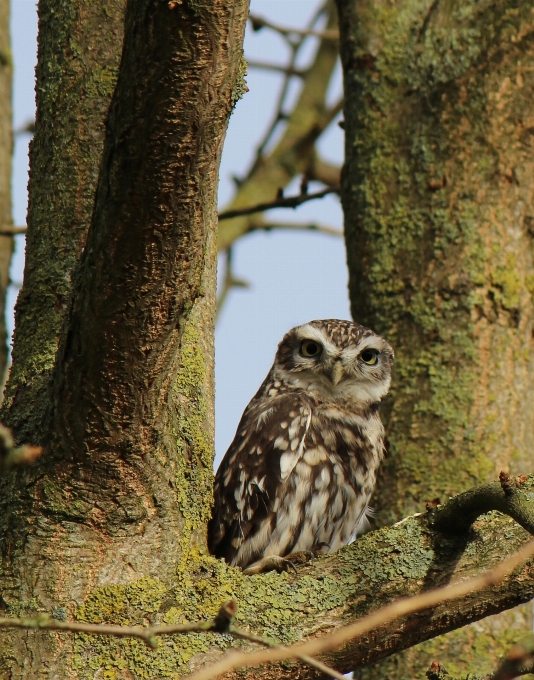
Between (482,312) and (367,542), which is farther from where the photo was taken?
(482,312)

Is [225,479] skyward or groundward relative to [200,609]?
skyward

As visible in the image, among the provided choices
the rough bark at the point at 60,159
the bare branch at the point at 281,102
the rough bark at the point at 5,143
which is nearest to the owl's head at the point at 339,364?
the rough bark at the point at 5,143

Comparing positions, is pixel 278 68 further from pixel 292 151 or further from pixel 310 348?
pixel 310 348

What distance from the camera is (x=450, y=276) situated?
4.23 metres

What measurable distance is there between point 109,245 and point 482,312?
234 centimetres

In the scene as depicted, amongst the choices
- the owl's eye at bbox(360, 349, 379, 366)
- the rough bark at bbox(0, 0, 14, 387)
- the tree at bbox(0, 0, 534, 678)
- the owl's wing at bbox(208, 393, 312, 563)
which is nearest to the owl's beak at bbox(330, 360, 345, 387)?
the owl's eye at bbox(360, 349, 379, 366)

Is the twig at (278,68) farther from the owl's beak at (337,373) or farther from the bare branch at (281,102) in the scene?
the owl's beak at (337,373)

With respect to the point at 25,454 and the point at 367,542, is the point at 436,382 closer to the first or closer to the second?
the point at 367,542

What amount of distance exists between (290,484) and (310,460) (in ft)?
0.52

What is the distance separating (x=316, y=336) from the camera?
15.8ft

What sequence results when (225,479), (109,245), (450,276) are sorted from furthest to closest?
1. (450,276)
2. (225,479)
3. (109,245)

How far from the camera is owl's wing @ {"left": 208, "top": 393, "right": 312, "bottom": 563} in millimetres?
3799

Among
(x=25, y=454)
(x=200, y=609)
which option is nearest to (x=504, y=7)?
(x=200, y=609)

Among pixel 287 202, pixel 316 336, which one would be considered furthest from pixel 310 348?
pixel 287 202
